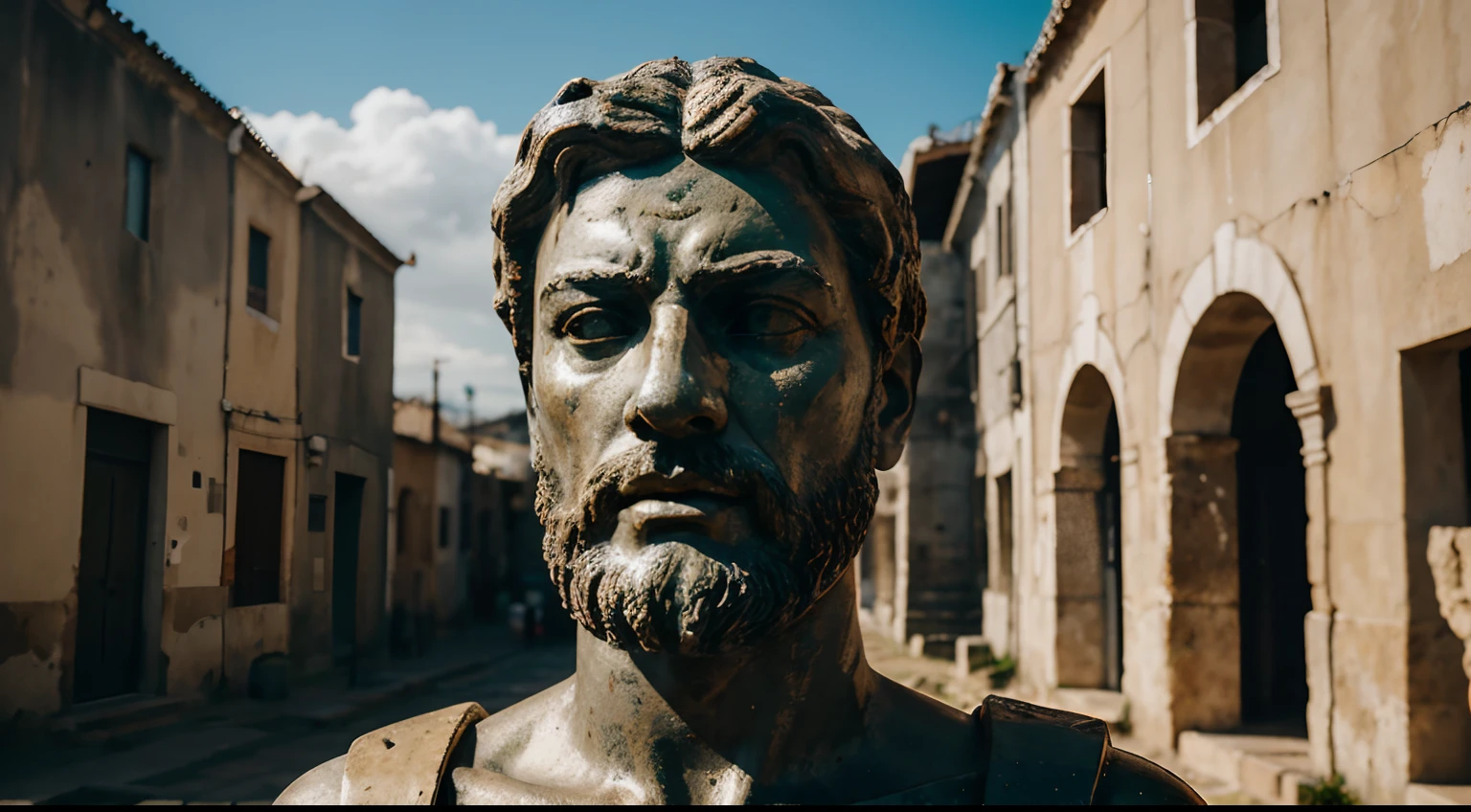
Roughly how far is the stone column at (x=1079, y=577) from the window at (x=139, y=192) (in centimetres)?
833

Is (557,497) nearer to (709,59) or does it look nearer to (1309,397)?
(709,59)

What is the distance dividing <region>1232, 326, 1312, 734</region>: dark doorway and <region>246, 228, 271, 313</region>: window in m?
8.79

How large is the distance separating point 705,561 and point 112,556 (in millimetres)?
9430

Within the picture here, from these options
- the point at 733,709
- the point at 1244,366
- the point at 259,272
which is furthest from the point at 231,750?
the point at 1244,366

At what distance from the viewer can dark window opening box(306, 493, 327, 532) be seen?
25.6ft

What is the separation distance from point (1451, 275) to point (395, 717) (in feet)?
28.4

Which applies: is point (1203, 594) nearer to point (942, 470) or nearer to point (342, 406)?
point (342, 406)

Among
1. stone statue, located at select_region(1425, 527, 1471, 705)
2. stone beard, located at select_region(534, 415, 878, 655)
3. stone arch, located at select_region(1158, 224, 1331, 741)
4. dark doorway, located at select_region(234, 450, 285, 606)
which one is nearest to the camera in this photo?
stone beard, located at select_region(534, 415, 878, 655)

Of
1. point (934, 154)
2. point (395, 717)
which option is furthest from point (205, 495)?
point (934, 154)

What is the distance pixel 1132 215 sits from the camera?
8945 mm

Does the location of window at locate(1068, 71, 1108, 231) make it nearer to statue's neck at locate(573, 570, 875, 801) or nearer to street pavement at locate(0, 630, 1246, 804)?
street pavement at locate(0, 630, 1246, 804)

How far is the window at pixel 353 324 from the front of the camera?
10078 millimetres

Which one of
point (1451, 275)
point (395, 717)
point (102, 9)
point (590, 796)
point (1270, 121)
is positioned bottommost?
point (395, 717)

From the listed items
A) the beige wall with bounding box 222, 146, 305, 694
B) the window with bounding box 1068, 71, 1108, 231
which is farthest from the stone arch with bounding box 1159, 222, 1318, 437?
the beige wall with bounding box 222, 146, 305, 694
